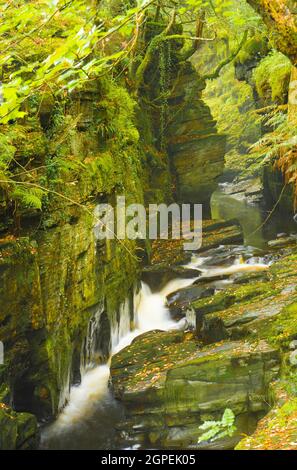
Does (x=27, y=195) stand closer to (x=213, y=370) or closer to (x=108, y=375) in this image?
(x=213, y=370)

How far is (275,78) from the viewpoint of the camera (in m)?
15.6

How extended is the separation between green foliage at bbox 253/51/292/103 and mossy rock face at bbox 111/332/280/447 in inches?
403

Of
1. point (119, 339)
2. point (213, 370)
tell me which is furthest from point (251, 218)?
point (213, 370)

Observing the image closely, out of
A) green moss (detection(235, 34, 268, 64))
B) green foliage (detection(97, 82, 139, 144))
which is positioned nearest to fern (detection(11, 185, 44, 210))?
green foliage (detection(97, 82, 139, 144))

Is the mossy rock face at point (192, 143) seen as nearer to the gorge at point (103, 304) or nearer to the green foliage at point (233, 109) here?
the gorge at point (103, 304)

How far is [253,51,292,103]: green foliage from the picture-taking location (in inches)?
588

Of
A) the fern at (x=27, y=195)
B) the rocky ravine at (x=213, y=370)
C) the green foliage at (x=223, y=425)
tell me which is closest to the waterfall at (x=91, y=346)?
the rocky ravine at (x=213, y=370)

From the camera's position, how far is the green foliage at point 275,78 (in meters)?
14.9

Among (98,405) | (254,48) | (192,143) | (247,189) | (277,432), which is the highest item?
(254,48)

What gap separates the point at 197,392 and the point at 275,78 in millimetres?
12409

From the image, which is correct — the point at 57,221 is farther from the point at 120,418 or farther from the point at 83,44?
the point at 83,44

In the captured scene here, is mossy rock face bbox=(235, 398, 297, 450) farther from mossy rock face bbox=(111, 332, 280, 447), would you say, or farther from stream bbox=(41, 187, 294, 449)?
stream bbox=(41, 187, 294, 449)

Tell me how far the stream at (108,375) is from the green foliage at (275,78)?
5470mm
